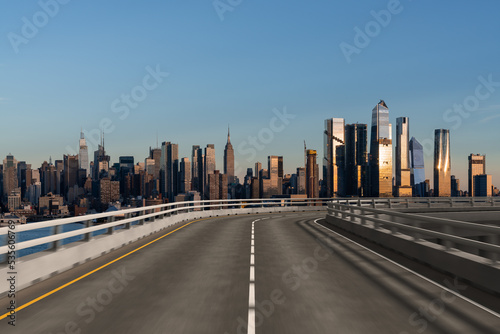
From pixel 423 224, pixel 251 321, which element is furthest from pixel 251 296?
pixel 423 224

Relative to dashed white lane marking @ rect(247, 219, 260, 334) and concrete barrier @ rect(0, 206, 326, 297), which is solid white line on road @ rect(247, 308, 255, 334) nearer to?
dashed white lane marking @ rect(247, 219, 260, 334)

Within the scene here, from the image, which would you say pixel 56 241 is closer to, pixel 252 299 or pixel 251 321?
pixel 252 299

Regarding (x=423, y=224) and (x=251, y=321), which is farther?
(x=423, y=224)

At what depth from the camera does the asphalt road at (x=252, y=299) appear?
23.4 ft

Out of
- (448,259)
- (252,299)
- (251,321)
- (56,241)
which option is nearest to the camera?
(251,321)

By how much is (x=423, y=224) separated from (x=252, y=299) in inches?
1117

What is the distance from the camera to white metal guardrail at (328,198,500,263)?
10.8 m

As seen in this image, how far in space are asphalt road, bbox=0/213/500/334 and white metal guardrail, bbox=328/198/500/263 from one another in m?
0.95

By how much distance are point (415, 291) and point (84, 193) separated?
6581 inches

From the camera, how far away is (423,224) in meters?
34.7

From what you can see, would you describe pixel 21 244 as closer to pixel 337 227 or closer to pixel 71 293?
pixel 71 293

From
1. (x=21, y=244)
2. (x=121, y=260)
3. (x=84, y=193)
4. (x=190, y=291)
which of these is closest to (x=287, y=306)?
(x=190, y=291)

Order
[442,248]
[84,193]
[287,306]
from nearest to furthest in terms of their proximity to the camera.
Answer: [287,306]
[442,248]
[84,193]

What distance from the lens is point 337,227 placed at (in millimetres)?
27156
